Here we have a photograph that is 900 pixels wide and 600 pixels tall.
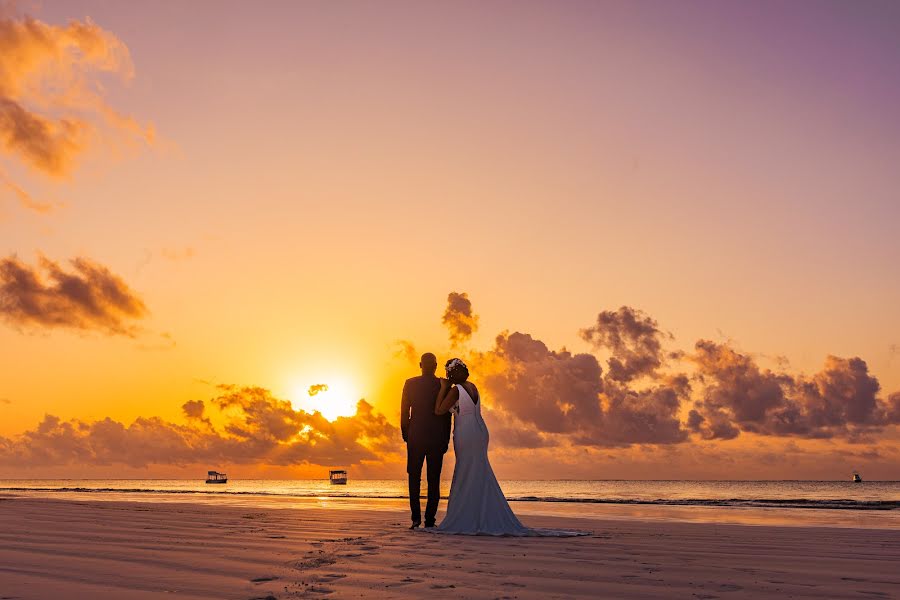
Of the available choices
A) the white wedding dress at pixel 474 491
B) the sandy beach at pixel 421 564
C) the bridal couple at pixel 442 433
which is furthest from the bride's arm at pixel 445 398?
the sandy beach at pixel 421 564

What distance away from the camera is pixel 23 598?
15.6ft

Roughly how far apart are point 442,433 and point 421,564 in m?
5.05

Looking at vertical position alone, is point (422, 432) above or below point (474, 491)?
above

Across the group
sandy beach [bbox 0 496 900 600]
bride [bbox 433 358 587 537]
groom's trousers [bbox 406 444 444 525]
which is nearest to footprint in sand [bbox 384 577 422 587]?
sandy beach [bbox 0 496 900 600]

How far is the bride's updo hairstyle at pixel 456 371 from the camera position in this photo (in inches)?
→ 461

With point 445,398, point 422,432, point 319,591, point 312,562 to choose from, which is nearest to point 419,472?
point 422,432

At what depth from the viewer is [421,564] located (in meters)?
6.71

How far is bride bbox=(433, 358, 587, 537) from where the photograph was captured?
10.5 m

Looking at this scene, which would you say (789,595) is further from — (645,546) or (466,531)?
(466,531)

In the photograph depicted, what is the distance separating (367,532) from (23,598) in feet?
19.5

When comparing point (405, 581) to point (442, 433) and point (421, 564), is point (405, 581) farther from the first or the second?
point (442, 433)

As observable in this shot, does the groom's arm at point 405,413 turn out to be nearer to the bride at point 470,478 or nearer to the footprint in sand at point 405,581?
the bride at point 470,478

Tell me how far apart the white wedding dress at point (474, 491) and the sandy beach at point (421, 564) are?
770 millimetres

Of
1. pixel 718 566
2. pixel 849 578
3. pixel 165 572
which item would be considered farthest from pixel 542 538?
pixel 165 572
